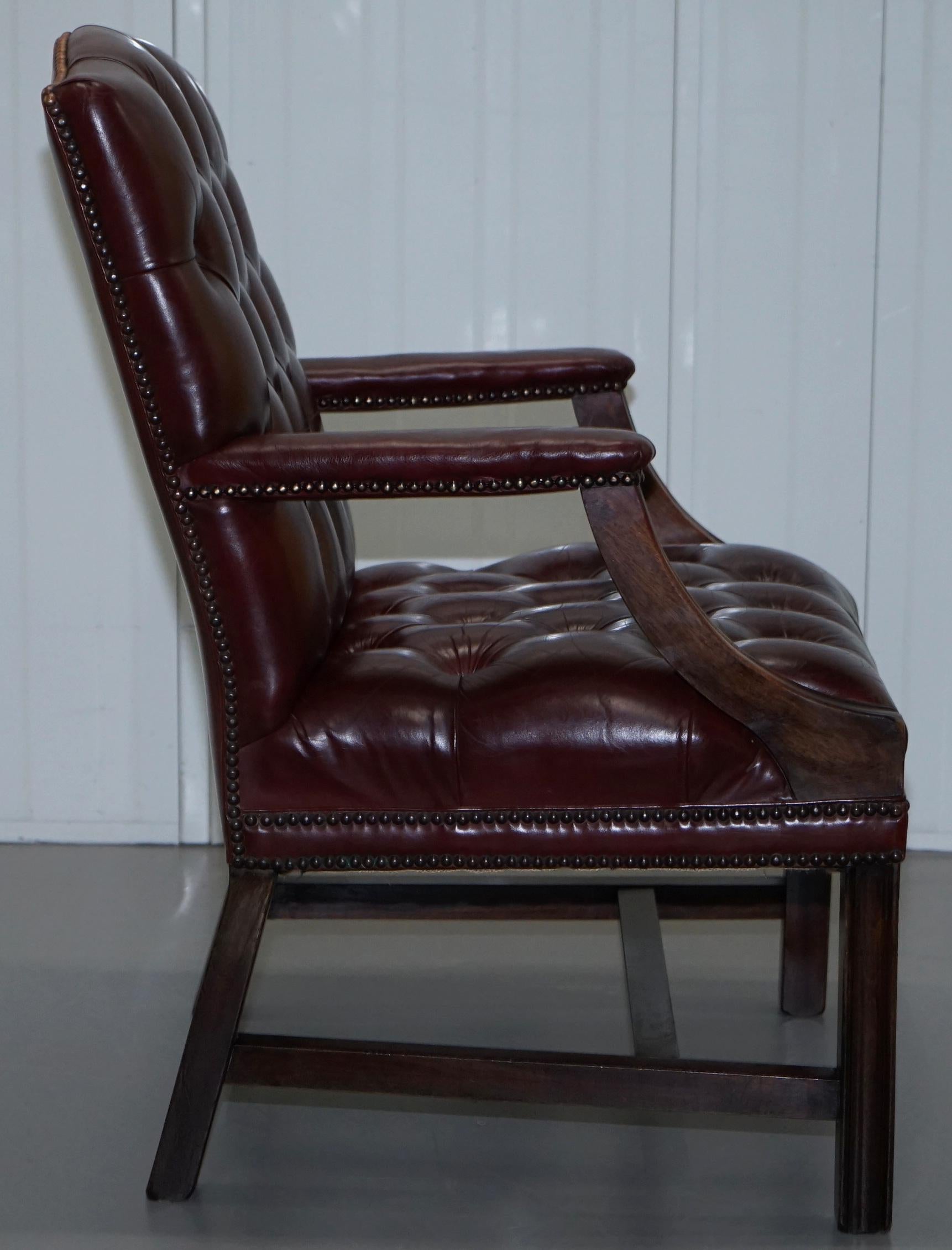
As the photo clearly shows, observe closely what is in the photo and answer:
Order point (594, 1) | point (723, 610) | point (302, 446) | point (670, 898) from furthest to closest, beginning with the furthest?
1. point (594, 1)
2. point (670, 898)
3. point (723, 610)
4. point (302, 446)

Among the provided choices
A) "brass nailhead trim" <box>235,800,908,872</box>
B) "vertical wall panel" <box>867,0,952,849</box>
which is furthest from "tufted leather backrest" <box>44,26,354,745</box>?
"vertical wall panel" <box>867,0,952,849</box>

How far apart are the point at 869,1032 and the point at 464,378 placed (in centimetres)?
89

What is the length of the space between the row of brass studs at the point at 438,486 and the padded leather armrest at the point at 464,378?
0.57 m

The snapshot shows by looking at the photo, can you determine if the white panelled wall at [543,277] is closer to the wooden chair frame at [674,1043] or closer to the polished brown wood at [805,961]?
the polished brown wood at [805,961]

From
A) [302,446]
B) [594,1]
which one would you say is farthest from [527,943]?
[594,1]

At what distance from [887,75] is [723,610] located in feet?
4.27

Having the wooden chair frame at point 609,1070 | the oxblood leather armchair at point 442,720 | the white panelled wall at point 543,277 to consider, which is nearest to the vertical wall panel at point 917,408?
the white panelled wall at point 543,277

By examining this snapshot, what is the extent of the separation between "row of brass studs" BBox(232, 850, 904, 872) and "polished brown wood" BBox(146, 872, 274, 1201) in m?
0.04

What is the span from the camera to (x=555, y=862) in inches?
46.0

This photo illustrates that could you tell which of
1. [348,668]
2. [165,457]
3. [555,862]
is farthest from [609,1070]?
[165,457]

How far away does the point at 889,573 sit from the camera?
7.57 ft

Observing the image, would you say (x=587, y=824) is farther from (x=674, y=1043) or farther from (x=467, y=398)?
(x=467, y=398)

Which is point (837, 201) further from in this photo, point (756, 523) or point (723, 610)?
point (723, 610)

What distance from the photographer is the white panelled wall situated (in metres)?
2.20
